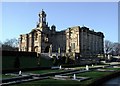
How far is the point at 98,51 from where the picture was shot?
7294 centimetres

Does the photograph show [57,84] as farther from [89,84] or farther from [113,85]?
[113,85]

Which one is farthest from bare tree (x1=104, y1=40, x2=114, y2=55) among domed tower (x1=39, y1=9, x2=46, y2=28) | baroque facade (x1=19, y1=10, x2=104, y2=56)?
domed tower (x1=39, y1=9, x2=46, y2=28)

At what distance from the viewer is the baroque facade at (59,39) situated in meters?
64.8

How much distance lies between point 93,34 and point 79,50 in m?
9.67

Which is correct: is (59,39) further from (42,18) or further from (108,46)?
(108,46)

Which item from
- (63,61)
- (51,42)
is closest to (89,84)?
(63,61)

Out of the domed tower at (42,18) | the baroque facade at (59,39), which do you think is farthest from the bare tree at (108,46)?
the domed tower at (42,18)

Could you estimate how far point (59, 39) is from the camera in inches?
2724

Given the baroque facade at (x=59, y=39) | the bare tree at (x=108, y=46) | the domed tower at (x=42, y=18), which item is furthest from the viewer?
the bare tree at (x=108, y=46)

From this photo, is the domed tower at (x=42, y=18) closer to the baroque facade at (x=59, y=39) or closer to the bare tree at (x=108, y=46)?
the baroque facade at (x=59, y=39)

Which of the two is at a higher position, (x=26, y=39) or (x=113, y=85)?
(x=26, y=39)

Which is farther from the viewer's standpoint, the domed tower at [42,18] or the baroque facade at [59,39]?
the domed tower at [42,18]

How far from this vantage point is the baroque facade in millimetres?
64750

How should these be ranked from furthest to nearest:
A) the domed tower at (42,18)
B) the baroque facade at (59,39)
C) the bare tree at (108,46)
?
the bare tree at (108,46) < the domed tower at (42,18) < the baroque facade at (59,39)
